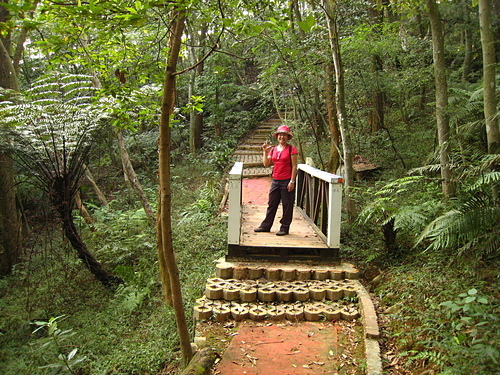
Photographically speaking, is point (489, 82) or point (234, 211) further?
point (234, 211)

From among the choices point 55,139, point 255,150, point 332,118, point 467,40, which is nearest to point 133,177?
point 55,139

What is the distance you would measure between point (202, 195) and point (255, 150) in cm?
572

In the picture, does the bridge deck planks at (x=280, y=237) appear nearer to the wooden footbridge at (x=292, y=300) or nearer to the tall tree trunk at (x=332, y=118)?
the wooden footbridge at (x=292, y=300)

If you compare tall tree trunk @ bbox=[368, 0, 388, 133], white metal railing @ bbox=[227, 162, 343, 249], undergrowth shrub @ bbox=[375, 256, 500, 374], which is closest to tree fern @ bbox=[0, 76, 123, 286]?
white metal railing @ bbox=[227, 162, 343, 249]

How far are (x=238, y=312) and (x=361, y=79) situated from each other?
26.2 feet

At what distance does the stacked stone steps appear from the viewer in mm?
4621

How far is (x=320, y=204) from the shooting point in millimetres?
7031

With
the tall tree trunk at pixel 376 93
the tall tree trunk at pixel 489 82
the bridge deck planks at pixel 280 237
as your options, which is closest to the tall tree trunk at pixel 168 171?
the bridge deck planks at pixel 280 237

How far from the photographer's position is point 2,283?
7941 millimetres

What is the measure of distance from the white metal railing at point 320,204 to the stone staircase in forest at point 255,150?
6.83 meters

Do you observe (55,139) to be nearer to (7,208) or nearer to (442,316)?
(7,208)

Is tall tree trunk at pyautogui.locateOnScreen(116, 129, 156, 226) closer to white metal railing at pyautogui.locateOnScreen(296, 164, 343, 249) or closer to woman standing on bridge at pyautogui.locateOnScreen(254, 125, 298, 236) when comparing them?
white metal railing at pyautogui.locateOnScreen(296, 164, 343, 249)

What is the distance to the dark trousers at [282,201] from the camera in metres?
6.33

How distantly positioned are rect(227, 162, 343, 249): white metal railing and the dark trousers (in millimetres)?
562
